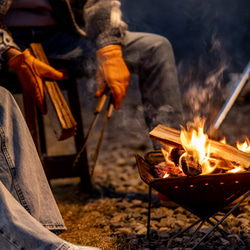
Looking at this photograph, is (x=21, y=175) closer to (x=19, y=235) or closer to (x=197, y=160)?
(x=19, y=235)

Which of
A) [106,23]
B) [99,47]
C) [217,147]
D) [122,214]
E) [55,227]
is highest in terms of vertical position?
[106,23]

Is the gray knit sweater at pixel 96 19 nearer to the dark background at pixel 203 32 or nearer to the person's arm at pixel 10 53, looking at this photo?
the person's arm at pixel 10 53

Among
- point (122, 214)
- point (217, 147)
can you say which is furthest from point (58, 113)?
point (217, 147)

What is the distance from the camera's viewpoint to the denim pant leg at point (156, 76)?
1999 mm

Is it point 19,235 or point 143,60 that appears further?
point 143,60

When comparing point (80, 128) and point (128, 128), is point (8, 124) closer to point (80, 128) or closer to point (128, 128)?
point (80, 128)

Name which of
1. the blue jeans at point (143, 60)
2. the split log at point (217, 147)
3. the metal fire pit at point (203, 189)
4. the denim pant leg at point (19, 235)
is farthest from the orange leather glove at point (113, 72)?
the denim pant leg at point (19, 235)

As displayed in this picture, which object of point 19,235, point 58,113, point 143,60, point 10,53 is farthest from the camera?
point 143,60

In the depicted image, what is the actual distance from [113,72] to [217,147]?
80 centimetres

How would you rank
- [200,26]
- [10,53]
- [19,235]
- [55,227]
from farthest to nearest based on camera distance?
[200,26]
[10,53]
[55,227]
[19,235]

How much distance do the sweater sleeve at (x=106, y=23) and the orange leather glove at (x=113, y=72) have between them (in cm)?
7

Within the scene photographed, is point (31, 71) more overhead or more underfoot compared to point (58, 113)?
more overhead

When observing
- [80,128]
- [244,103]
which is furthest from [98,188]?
[244,103]

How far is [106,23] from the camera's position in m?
1.99
